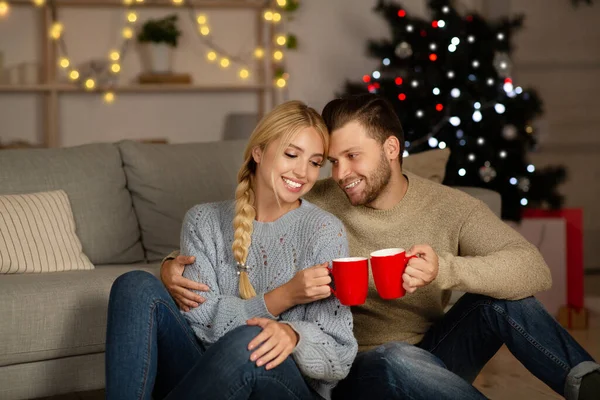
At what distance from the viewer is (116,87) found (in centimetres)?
527

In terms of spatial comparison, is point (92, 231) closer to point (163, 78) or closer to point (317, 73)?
point (163, 78)

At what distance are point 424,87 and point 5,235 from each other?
2.49 metres

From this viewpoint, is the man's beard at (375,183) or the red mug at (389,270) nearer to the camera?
the red mug at (389,270)

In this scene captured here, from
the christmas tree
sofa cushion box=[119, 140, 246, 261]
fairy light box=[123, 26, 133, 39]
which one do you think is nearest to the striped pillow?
sofa cushion box=[119, 140, 246, 261]

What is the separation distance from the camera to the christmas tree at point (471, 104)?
458 centimetres

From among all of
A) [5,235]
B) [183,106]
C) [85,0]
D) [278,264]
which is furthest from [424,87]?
[278,264]

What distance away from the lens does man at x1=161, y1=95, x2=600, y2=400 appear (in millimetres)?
1973

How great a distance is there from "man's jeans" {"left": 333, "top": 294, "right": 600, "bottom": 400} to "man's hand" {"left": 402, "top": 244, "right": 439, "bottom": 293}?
19 centimetres

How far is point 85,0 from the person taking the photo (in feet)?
17.2

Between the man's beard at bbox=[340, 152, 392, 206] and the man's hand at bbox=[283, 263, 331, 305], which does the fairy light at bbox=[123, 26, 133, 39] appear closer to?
the man's beard at bbox=[340, 152, 392, 206]

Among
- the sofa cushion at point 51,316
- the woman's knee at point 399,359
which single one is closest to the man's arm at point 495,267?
the woman's knee at point 399,359

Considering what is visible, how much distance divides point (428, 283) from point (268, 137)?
513 mm

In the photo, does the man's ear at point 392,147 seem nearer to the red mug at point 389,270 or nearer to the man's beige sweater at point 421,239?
the man's beige sweater at point 421,239

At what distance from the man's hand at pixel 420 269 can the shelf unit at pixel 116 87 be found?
11.9 ft
